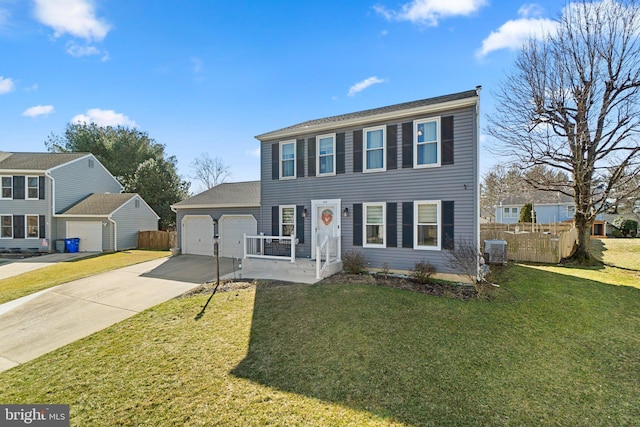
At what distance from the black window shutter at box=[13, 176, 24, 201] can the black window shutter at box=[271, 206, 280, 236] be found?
19.0m

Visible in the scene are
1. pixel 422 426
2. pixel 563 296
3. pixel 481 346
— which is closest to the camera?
pixel 422 426

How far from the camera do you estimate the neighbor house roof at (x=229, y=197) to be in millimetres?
13405

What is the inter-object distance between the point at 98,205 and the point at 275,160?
15.7 meters

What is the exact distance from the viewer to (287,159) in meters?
11.8

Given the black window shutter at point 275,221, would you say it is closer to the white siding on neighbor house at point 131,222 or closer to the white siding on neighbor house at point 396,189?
the white siding on neighbor house at point 396,189

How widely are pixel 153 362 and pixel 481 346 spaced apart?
557 centimetres

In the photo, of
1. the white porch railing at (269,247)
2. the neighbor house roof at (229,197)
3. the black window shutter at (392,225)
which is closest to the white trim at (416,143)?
the black window shutter at (392,225)

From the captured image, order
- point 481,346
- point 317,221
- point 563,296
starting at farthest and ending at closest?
point 317,221
point 563,296
point 481,346

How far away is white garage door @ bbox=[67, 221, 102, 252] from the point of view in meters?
19.0

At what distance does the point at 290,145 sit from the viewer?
38.6 ft

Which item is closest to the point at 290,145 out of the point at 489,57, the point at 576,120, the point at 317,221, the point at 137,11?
the point at 317,221

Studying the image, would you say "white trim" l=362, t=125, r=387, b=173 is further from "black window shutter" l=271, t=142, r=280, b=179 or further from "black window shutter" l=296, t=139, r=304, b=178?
"black window shutter" l=271, t=142, r=280, b=179

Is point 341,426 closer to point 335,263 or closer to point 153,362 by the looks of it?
point 153,362

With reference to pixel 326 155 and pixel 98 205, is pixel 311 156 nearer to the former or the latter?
Result: pixel 326 155
